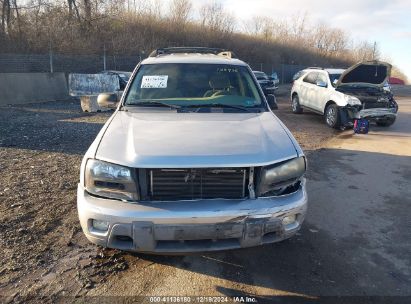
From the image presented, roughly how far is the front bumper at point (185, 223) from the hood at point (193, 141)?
1.03 feet

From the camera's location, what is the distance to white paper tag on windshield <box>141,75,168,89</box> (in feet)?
13.9

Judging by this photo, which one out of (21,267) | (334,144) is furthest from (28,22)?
(21,267)

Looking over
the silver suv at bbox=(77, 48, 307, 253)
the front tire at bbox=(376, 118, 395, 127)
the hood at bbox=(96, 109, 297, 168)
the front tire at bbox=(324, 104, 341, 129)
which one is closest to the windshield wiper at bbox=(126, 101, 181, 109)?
the hood at bbox=(96, 109, 297, 168)

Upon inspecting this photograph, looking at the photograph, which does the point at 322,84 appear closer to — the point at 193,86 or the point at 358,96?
the point at 358,96

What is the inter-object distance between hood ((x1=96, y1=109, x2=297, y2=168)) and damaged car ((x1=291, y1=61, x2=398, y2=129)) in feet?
25.1

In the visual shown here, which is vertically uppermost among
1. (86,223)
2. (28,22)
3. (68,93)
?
(28,22)

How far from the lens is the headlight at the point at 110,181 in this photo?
2.81 meters

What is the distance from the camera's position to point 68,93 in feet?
58.0

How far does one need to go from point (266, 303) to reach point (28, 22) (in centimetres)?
2409

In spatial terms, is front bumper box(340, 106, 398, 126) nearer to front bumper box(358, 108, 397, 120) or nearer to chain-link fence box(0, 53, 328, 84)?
front bumper box(358, 108, 397, 120)

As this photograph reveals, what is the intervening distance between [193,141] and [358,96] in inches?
344

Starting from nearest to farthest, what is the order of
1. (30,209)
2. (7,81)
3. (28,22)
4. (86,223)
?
(86,223), (30,209), (7,81), (28,22)

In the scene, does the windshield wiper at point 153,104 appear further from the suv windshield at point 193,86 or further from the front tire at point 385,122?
the front tire at point 385,122

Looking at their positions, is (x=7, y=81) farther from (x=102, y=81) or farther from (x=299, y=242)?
(x=299, y=242)
